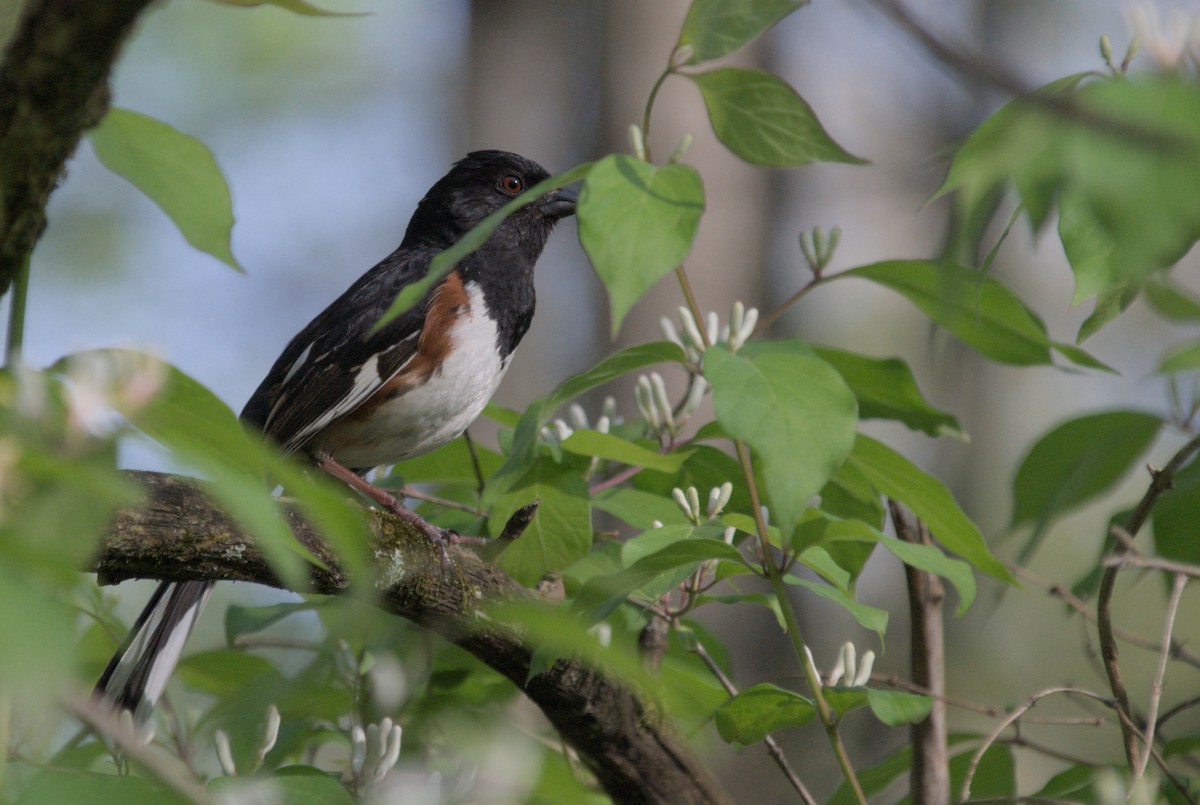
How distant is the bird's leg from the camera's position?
6.05 ft

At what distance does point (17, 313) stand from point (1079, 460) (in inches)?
60.8

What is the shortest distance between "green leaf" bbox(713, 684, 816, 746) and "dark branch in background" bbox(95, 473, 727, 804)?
285 mm


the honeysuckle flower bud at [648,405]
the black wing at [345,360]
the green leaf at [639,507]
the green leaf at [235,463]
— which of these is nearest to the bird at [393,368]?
the black wing at [345,360]

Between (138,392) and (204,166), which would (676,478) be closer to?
(204,166)

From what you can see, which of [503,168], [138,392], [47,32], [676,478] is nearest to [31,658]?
[138,392]

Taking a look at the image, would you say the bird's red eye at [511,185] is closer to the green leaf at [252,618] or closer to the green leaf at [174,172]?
the green leaf at [252,618]

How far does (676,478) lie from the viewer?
2053mm

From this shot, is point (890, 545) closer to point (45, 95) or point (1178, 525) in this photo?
point (1178, 525)

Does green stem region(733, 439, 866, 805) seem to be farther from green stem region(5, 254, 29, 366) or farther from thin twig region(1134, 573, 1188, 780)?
green stem region(5, 254, 29, 366)

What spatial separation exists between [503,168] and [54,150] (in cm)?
249

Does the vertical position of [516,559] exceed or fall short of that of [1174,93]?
it falls short

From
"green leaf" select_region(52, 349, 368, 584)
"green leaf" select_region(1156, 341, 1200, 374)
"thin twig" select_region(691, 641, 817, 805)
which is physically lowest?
"thin twig" select_region(691, 641, 817, 805)

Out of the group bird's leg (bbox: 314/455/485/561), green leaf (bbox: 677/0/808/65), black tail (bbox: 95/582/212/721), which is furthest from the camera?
black tail (bbox: 95/582/212/721)

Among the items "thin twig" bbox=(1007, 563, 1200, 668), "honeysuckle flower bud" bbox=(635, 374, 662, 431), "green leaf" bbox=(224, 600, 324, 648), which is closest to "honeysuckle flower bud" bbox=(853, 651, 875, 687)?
"thin twig" bbox=(1007, 563, 1200, 668)
